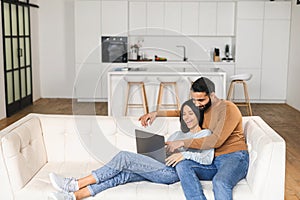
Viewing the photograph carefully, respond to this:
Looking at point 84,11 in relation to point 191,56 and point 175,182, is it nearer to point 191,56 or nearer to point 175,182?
point 191,56

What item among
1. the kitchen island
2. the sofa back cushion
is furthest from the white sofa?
the kitchen island

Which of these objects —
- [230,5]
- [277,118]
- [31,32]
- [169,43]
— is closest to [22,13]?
[31,32]

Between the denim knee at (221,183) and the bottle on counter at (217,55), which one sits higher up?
the bottle on counter at (217,55)

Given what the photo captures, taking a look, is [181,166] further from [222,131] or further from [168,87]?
[168,87]

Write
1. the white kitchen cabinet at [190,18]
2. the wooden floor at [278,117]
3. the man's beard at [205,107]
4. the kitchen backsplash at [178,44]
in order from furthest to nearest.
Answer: the kitchen backsplash at [178,44], the white kitchen cabinet at [190,18], the wooden floor at [278,117], the man's beard at [205,107]

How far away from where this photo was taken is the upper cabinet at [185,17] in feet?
28.0

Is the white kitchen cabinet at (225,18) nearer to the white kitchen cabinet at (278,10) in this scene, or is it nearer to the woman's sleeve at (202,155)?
the white kitchen cabinet at (278,10)

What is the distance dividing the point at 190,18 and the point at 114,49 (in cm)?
161

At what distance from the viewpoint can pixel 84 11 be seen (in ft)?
27.7

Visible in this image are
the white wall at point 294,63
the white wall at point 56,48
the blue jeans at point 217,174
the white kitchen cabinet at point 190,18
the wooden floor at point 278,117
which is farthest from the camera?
the white wall at point 56,48

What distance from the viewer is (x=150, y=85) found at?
632 cm

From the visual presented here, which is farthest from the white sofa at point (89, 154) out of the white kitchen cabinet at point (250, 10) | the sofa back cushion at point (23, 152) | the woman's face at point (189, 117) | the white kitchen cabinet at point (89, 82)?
the white kitchen cabinet at point (250, 10)

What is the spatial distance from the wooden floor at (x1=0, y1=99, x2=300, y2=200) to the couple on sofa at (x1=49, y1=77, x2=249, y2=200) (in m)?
1.12

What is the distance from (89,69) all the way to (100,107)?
3.28 ft
